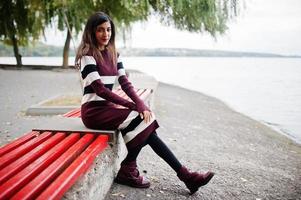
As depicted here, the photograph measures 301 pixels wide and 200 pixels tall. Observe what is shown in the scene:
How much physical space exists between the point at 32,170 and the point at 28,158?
0.97 feet

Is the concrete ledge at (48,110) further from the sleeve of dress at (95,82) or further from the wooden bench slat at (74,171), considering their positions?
the wooden bench slat at (74,171)

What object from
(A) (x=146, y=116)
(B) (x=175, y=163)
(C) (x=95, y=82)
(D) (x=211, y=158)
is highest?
(C) (x=95, y=82)

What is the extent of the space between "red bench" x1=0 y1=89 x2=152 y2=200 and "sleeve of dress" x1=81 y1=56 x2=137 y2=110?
0.32 meters

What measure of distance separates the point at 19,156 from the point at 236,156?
144 inches

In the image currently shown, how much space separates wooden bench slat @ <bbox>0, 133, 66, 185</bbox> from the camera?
7.37ft

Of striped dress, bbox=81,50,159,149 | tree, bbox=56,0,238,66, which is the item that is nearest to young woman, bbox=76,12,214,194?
striped dress, bbox=81,50,159,149

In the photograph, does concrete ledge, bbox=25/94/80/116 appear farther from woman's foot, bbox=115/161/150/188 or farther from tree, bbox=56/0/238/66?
tree, bbox=56/0/238/66

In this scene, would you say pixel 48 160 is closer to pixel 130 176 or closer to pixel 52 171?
pixel 52 171

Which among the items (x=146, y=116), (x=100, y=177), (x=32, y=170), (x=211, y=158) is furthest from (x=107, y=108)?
(x=211, y=158)

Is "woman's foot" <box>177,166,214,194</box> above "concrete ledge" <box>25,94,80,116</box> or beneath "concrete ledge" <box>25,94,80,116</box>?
above

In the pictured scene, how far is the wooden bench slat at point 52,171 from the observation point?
77.3 inches

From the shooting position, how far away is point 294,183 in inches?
171

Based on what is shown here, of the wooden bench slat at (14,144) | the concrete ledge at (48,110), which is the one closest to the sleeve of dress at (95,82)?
the wooden bench slat at (14,144)

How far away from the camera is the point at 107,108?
324 centimetres
